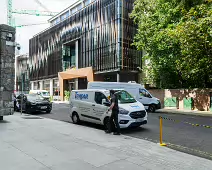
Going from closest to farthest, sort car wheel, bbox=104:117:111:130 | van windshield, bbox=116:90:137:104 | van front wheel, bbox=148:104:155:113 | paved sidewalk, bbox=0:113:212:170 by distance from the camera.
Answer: paved sidewalk, bbox=0:113:212:170, car wheel, bbox=104:117:111:130, van windshield, bbox=116:90:137:104, van front wheel, bbox=148:104:155:113

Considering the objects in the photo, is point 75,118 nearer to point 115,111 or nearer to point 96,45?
point 115,111

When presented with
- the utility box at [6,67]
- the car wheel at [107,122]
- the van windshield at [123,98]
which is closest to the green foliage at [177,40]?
the van windshield at [123,98]

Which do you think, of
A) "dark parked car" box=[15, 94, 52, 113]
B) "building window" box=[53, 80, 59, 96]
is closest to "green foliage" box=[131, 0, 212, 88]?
"dark parked car" box=[15, 94, 52, 113]

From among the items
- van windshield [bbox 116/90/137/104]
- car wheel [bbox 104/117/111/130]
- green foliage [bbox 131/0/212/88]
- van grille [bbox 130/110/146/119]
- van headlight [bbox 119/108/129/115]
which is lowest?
car wheel [bbox 104/117/111/130]

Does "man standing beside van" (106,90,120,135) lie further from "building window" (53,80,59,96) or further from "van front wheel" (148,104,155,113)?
"building window" (53,80,59,96)

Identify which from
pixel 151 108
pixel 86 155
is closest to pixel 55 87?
pixel 151 108

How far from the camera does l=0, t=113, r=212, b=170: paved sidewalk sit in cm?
515

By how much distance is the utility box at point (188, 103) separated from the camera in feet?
74.5

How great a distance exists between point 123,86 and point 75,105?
769 centimetres

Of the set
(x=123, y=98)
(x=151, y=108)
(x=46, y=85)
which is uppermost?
(x=46, y=85)

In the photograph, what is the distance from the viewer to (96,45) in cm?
3800

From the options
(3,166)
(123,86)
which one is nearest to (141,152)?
(3,166)

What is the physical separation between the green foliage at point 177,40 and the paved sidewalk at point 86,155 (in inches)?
453

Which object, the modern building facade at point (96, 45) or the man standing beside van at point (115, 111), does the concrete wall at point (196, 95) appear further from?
the man standing beside van at point (115, 111)
